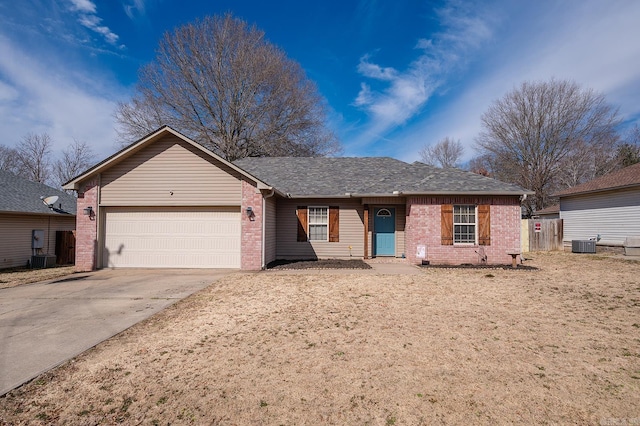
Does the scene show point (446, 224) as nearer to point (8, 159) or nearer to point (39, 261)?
point (39, 261)

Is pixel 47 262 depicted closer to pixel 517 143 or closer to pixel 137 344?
pixel 137 344

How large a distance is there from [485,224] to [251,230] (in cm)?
867

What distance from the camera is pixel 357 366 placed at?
3742 millimetres

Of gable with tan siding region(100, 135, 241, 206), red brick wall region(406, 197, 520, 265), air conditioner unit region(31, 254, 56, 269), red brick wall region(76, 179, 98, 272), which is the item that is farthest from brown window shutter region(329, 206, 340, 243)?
air conditioner unit region(31, 254, 56, 269)

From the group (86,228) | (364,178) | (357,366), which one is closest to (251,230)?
(86,228)

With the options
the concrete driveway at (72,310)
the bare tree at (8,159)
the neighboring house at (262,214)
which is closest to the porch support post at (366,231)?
the neighboring house at (262,214)

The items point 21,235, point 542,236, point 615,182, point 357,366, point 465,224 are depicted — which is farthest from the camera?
point 542,236

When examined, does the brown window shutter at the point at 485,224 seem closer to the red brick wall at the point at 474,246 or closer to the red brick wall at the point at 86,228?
the red brick wall at the point at 474,246

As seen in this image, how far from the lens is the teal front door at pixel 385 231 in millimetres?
13992

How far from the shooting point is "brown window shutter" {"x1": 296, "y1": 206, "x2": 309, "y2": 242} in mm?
13812

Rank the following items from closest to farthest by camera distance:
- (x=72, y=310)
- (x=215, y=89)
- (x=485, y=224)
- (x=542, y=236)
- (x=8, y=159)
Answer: (x=72, y=310) → (x=485, y=224) → (x=542, y=236) → (x=215, y=89) → (x=8, y=159)

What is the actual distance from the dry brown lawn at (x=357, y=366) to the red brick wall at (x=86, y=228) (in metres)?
6.95

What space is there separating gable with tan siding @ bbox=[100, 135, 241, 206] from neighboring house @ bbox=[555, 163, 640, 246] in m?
18.9

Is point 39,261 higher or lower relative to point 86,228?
A: lower
